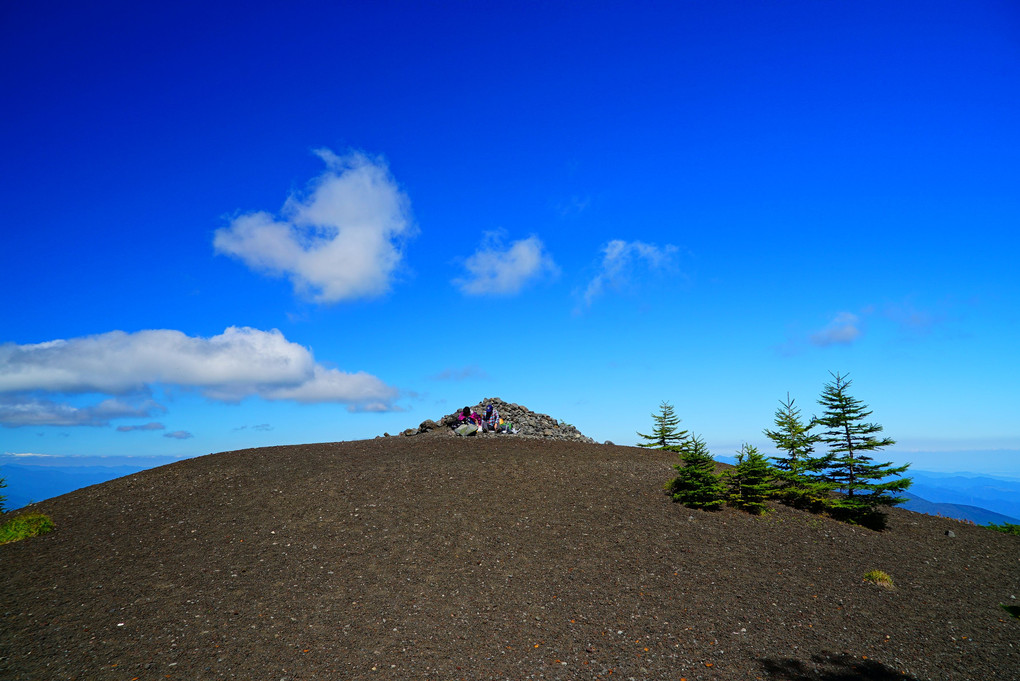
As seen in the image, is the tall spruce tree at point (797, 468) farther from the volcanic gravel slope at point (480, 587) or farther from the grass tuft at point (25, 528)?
the grass tuft at point (25, 528)

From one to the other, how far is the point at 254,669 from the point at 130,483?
43.9 feet

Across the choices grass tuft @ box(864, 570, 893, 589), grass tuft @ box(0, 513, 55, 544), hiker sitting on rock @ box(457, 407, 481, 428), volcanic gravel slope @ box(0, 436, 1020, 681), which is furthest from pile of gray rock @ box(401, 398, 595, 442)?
grass tuft @ box(864, 570, 893, 589)

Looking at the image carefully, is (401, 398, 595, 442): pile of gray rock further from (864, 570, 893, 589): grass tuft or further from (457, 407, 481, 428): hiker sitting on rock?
(864, 570, 893, 589): grass tuft

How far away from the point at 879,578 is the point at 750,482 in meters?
4.58

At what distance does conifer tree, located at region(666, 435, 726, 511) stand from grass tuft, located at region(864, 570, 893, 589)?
12.8ft

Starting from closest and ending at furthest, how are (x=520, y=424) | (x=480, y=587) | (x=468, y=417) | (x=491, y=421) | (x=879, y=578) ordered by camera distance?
(x=480, y=587) < (x=879, y=578) < (x=468, y=417) < (x=491, y=421) < (x=520, y=424)

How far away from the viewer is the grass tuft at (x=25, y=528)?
1301 cm

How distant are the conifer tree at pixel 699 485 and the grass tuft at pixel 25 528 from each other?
59.2ft

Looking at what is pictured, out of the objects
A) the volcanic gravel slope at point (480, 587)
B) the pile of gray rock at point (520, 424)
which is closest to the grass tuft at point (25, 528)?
the volcanic gravel slope at point (480, 587)

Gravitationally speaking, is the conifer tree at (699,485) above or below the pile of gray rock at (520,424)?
below

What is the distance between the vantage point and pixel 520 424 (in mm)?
29438

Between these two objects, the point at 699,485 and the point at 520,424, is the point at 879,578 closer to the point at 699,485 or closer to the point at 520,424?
the point at 699,485

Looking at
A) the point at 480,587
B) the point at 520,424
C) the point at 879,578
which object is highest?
the point at 520,424

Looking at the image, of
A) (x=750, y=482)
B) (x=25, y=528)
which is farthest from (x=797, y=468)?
(x=25, y=528)
